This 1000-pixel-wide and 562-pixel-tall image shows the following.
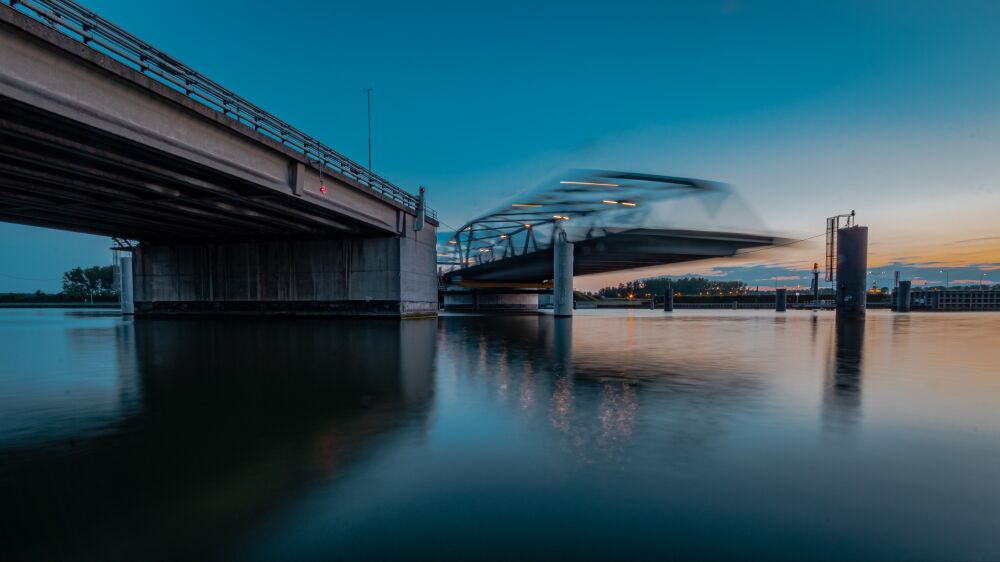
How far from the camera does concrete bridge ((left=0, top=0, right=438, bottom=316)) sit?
13.4 meters

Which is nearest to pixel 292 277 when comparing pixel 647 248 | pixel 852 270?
pixel 647 248

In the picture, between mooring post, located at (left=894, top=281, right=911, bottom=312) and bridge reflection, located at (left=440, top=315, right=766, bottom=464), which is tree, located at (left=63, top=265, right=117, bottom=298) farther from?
mooring post, located at (left=894, top=281, right=911, bottom=312)

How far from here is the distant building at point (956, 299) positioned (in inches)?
3477

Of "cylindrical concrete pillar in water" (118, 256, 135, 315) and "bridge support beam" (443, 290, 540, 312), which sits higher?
"cylindrical concrete pillar in water" (118, 256, 135, 315)

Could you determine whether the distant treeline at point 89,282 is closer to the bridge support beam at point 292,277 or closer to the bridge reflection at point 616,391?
the bridge support beam at point 292,277

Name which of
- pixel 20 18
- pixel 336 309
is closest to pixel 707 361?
pixel 20 18

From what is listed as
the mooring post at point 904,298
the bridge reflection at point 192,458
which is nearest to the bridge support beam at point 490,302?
the mooring post at point 904,298

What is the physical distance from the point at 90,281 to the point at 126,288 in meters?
180

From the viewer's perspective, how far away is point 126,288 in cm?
4481

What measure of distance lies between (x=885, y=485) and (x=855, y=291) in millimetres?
47852

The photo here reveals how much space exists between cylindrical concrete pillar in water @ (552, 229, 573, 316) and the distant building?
85632mm

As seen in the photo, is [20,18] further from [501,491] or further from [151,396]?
[501,491]

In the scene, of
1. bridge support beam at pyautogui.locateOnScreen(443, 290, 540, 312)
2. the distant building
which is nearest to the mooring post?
the distant building

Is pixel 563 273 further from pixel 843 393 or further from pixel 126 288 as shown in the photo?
pixel 126 288
